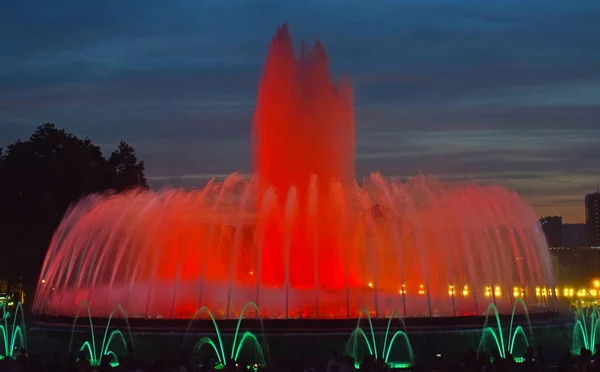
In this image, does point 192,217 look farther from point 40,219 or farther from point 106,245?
point 40,219

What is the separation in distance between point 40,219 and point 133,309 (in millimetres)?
30687

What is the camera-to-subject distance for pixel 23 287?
69000 millimetres

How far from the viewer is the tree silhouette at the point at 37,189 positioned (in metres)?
64.2

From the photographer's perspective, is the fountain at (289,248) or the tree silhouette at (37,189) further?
the tree silhouette at (37,189)

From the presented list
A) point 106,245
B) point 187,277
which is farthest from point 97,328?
point 106,245

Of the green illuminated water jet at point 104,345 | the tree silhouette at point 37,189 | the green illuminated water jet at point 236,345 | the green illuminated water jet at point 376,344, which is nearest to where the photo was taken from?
the green illuminated water jet at point 236,345

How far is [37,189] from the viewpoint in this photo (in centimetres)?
6662

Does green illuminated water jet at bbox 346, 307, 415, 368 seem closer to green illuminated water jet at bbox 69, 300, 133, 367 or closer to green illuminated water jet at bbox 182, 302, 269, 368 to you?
green illuminated water jet at bbox 182, 302, 269, 368

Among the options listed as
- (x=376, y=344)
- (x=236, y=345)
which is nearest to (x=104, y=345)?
(x=236, y=345)

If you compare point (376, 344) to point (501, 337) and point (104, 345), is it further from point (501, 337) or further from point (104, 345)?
point (104, 345)

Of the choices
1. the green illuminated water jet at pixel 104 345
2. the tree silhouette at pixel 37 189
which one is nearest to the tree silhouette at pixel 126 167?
the tree silhouette at pixel 37 189

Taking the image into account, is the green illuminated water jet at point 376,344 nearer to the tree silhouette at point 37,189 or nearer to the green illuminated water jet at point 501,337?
the green illuminated water jet at point 501,337

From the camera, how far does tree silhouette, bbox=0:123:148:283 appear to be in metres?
64.2

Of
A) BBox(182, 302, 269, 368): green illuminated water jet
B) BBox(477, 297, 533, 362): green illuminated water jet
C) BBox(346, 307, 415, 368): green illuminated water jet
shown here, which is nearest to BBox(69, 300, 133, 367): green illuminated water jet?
BBox(182, 302, 269, 368): green illuminated water jet
